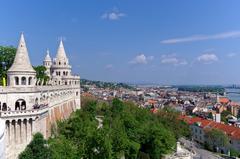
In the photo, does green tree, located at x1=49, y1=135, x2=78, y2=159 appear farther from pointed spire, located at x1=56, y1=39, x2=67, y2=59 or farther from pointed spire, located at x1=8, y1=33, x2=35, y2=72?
pointed spire, located at x1=56, y1=39, x2=67, y2=59

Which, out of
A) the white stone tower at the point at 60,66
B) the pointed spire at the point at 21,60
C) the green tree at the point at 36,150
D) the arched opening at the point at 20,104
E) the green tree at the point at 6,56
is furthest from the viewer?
the white stone tower at the point at 60,66

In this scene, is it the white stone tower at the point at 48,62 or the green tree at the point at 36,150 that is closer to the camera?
the green tree at the point at 36,150

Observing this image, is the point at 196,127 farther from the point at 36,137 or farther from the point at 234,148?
the point at 36,137

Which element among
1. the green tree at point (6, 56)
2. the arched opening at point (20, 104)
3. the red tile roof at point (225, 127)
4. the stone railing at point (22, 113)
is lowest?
the red tile roof at point (225, 127)

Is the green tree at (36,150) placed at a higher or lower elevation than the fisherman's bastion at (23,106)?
lower

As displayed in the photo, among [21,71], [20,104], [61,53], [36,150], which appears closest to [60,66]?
[61,53]

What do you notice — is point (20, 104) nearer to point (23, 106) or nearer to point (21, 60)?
point (23, 106)

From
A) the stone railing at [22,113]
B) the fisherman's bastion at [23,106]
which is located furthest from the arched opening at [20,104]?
the stone railing at [22,113]

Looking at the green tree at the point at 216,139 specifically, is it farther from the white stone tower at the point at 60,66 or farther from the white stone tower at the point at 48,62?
the white stone tower at the point at 48,62
